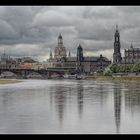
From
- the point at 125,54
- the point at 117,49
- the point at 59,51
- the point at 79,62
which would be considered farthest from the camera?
the point at 79,62

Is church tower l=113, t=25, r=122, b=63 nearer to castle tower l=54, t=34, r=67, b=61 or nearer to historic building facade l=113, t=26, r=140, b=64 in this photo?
historic building facade l=113, t=26, r=140, b=64

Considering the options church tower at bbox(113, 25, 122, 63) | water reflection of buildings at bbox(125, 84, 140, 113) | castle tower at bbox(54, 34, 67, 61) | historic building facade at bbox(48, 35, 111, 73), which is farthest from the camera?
historic building facade at bbox(48, 35, 111, 73)

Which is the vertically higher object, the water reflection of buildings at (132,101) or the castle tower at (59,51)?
the castle tower at (59,51)

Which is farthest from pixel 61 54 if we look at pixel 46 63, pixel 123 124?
pixel 123 124

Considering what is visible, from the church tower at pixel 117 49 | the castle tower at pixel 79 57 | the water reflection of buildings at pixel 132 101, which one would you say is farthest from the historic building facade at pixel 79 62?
the water reflection of buildings at pixel 132 101

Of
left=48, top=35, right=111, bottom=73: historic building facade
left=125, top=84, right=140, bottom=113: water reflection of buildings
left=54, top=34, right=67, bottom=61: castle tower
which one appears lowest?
left=125, top=84, right=140, bottom=113: water reflection of buildings

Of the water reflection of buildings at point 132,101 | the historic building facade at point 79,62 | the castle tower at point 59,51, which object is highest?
the castle tower at point 59,51

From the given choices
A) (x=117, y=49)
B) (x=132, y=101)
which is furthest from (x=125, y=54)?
(x=132, y=101)

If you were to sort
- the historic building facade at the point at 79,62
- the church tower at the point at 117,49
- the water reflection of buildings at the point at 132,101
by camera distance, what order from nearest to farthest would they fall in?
the water reflection of buildings at the point at 132,101 → the church tower at the point at 117,49 → the historic building facade at the point at 79,62

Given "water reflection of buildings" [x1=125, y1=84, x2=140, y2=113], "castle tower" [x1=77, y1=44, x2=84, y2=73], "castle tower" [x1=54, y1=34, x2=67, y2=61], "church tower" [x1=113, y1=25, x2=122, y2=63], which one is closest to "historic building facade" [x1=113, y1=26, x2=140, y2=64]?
"church tower" [x1=113, y1=25, x2=122, y2=63]

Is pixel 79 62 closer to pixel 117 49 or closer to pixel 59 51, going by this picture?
pixel 59 51

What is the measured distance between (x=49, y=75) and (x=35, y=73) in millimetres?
4678

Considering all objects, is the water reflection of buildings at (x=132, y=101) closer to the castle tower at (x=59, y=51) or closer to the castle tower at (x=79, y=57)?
the castle tower at (x=59, y=51)
